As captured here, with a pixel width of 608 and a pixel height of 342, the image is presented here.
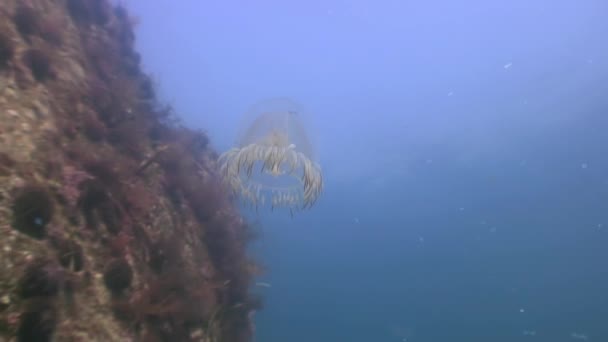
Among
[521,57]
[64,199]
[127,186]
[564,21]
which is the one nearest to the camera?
[64,199]

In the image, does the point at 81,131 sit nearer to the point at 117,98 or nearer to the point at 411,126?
the point at 117,98

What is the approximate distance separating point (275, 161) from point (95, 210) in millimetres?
2803

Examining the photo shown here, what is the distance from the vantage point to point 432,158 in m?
31.2

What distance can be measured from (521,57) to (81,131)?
2538cm

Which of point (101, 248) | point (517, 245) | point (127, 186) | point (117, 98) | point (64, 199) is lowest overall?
point (101, 248)

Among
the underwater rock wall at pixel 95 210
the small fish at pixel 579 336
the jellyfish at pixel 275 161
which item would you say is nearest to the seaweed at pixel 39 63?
the underwater rock wall at pixel 95 210

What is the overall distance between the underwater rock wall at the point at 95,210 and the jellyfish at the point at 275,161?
45.8 inches

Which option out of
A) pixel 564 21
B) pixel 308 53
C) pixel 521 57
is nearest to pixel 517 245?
pixel 521 57

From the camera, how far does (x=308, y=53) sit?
32.3 m

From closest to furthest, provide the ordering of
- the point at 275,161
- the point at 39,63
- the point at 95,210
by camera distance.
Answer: the point at 95,210, the point at 39,63, the point at 275,161

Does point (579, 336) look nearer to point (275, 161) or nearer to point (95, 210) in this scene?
point (275, 161)

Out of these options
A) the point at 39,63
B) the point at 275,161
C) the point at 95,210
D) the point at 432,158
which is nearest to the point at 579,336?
the point at 432,158

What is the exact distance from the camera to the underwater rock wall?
3971 mm

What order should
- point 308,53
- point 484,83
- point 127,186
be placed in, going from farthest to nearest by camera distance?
point 308,53 < point 484,83 < point 127,186
